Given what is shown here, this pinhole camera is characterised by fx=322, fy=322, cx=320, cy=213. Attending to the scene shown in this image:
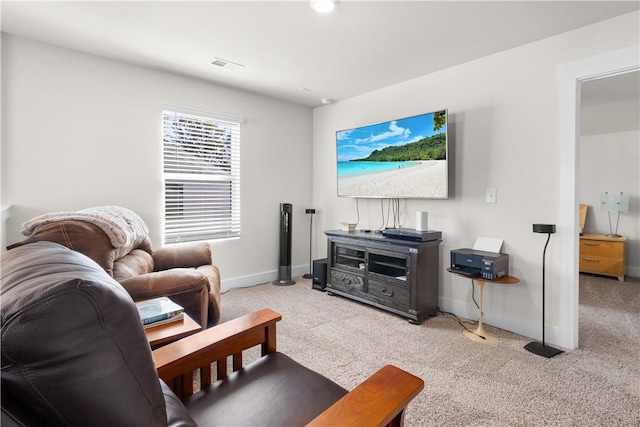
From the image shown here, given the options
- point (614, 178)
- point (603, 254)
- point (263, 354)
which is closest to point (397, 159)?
point (263, 354)

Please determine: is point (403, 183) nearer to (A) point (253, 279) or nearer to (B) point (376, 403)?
(A) point (253, 279)

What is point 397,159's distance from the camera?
3.34 metres

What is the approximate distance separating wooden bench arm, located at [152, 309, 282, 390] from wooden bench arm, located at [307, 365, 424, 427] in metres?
0.55

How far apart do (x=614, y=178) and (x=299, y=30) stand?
5402 millimetres

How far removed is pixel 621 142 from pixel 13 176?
7.45 metres

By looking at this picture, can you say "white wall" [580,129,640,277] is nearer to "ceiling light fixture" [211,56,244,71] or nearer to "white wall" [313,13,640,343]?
"white wall" [313,13,640,343]

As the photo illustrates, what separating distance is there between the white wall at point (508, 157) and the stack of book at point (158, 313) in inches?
101

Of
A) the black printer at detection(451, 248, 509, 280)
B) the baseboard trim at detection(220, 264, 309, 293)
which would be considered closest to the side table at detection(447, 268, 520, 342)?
the black printer at detection(451, 248, 509, 280)

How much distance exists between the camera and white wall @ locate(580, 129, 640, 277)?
4781 millimetres

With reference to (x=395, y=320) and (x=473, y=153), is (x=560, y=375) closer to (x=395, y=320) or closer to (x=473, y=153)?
(x=395, y=320)

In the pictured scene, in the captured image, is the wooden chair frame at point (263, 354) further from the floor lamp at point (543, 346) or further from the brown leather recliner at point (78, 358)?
the floor lamp at point (543, 346)

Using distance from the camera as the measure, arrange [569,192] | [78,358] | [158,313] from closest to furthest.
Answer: [78,358] < [158,313] < [569,192]

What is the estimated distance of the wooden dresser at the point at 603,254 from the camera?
4.56m

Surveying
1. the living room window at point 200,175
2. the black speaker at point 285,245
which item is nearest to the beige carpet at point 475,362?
the black speaker at point 285,245
